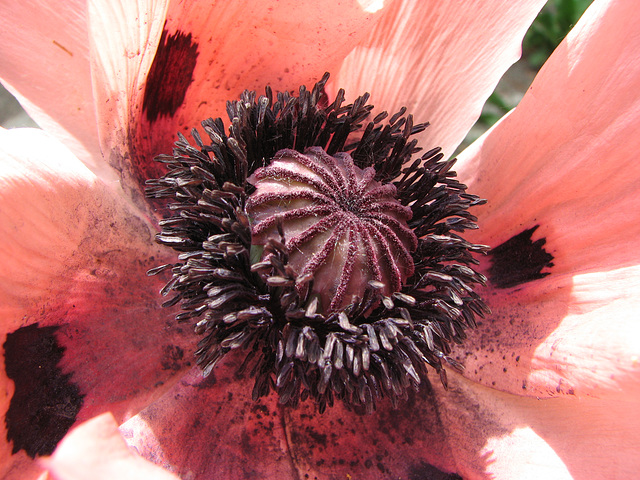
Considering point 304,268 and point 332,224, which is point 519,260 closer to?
point 332,224

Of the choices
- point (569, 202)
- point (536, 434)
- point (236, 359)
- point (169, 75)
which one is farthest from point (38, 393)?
point (569, 202)

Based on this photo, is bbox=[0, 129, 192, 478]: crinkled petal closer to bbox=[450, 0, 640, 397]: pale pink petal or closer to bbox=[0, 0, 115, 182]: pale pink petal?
bbox=[0, 0, 115, 182]: pale pink petal

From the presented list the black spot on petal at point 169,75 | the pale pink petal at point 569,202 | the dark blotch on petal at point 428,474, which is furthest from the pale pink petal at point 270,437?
the black spot on petal at point 169,75

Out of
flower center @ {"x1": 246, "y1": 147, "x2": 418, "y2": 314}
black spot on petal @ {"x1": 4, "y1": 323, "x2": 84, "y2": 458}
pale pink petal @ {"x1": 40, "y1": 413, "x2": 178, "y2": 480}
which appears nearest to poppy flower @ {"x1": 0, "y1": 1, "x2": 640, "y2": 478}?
black spot on petal @ {"x1": 4, "y1": 323, "x2": 84, "y2": 458}

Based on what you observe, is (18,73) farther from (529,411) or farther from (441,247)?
(529,411)

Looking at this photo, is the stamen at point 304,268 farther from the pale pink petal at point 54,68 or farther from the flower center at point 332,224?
the pale pink petal at point 54,68

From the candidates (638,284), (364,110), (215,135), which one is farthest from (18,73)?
A: (638,284)
